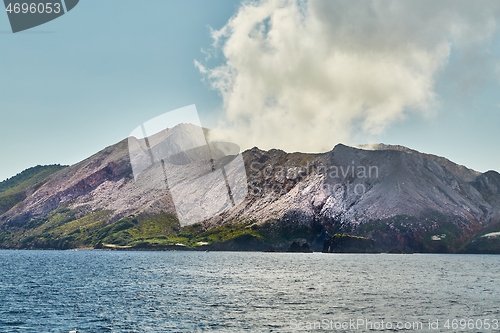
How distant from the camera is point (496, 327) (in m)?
61.8

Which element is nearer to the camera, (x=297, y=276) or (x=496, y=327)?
(x=496, y=327)

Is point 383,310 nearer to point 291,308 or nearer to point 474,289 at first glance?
point 291,308

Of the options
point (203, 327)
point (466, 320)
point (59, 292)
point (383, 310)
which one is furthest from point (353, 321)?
point (59, 292)

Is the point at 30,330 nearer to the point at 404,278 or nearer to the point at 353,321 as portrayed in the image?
the point at 353,321

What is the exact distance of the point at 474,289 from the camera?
100 m

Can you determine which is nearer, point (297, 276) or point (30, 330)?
point (30, 330)

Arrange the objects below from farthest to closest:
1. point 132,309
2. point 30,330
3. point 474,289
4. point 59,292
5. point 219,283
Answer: point 219,283, point 474,289, point 59,292, point 132,309, point 30,330

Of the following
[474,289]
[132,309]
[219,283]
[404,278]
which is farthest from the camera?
[404,278]

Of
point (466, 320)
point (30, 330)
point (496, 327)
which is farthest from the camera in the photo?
point (466, 320)

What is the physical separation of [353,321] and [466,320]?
16.9 m

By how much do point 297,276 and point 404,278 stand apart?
2842 cm

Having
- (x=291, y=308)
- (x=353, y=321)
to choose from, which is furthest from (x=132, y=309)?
(x=353, y=321)

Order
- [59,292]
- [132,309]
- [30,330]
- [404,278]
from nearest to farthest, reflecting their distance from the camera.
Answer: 1. [30,330]
2. [132,309]
3. [59,292]
4. [404,278]

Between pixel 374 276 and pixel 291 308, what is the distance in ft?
194
